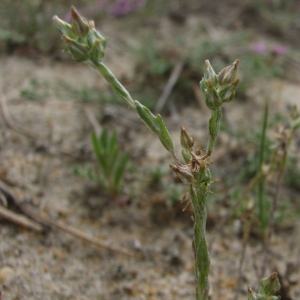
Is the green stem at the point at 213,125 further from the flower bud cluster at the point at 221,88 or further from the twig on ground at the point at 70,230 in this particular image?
the twig on ground at the point at 70,230

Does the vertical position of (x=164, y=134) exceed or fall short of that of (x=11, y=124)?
it exceeds it

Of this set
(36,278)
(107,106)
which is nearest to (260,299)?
(36,278)

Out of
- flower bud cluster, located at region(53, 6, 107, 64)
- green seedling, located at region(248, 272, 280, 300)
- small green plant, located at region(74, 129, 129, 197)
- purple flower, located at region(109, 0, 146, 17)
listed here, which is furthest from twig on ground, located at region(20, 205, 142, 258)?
purple flower, located at region(109, 0, 146, 17)

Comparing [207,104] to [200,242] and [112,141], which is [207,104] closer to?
[200,242]

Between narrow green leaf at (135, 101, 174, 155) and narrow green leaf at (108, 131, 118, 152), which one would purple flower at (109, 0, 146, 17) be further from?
narrow green leaf at (135, 101, 174, 155)

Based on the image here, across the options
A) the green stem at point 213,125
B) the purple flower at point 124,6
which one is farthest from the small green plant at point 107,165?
the purple flower at point 124,6

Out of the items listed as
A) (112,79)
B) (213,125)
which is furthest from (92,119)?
(213,125)

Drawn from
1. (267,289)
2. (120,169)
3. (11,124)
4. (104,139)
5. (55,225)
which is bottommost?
(11,124)
